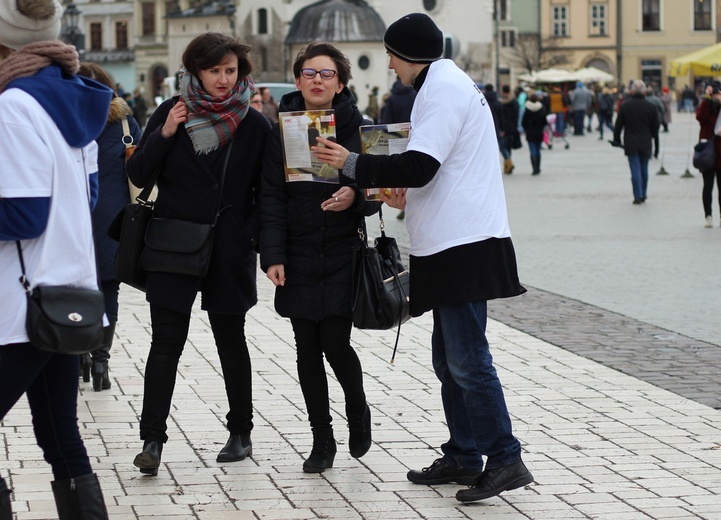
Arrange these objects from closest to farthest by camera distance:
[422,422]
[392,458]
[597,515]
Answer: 1. [597,515]
2. [392,458]
3. [422,422]

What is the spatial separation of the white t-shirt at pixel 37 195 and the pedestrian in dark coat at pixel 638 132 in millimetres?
16802

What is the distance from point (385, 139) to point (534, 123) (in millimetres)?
23322

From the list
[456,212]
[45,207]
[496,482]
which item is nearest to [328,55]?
[456,212]

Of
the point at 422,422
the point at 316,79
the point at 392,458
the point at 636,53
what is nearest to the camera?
the point at 316,79

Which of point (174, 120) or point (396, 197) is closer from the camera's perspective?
point (396, 197)

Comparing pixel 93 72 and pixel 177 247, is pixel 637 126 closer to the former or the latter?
pixel 93 72

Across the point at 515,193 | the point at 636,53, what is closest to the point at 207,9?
the point at 636,53

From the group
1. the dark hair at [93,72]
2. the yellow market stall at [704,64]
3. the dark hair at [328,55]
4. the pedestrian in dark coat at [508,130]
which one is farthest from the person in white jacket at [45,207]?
the pedestrian in dark coat at [508,130]

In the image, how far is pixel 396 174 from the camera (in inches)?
205

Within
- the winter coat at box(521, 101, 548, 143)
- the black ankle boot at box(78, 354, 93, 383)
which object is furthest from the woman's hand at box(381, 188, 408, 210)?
the winter coat at box(521, 101, 548, 143)

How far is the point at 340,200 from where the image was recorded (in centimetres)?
566

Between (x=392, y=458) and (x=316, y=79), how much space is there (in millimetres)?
1615

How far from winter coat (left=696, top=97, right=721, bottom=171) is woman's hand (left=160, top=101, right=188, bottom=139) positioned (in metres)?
11.3

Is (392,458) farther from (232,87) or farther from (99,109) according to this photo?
(99,109)
